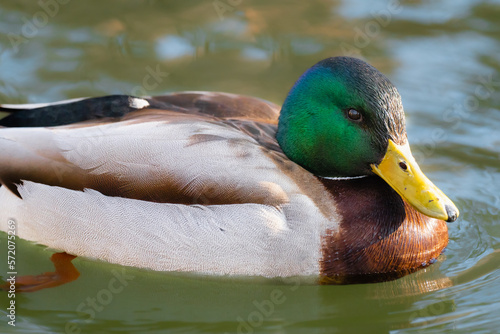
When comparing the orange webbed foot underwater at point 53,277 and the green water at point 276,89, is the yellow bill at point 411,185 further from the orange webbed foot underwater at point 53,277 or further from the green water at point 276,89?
the orange webbed foot underwater at point 53,277

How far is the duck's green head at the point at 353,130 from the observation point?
5.54 m

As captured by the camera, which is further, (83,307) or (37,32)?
(37,32)

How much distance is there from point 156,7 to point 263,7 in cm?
132

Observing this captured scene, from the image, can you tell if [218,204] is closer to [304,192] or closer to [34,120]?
[304,192]

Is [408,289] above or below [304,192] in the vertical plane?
below

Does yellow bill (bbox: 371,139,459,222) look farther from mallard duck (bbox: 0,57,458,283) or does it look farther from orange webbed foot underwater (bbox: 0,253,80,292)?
orange webbed foot underwater (bbox: 0,253,80,292)

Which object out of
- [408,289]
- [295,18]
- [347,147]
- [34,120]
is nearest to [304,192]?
[347,147]

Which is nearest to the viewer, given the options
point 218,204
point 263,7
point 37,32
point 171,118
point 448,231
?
point 218,204

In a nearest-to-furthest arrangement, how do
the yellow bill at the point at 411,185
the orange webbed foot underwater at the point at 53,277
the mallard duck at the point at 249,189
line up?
the yellow bill at the point at 411,185
the mallard duck at the point at 249,189
the orange webbed foot underwater at the point at 53,277

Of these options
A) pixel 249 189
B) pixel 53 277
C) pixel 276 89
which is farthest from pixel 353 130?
pixel 276 89

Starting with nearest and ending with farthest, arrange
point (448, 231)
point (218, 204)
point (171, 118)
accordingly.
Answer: point (218, 204)
point (171, 118)
point (448, 231)

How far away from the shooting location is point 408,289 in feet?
19.5

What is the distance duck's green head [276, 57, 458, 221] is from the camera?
A: 554cm

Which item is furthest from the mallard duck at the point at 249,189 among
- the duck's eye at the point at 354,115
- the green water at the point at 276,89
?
the green water at the point at 276,89
